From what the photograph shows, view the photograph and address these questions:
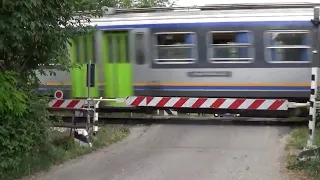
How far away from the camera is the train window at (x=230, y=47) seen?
12.2 metres

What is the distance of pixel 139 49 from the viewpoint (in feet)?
42.4

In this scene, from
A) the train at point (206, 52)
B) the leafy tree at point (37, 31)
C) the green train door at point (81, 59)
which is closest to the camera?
the leafy tree at point (37, 31)

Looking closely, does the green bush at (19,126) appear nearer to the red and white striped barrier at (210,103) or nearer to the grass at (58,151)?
the grass at (58,151)

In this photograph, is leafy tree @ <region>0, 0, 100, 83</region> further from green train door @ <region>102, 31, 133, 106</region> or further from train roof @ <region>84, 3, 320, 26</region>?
green train door @ <region>102, 31, 133, 106</region>

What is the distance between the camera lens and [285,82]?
1212 cm

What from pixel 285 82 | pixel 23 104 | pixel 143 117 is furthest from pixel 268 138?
pixel 23 104

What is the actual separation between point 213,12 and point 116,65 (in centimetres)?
316

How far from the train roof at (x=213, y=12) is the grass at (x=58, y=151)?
3824 millimetres

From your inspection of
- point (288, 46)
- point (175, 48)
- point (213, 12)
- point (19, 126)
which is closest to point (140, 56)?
point (175, 48)

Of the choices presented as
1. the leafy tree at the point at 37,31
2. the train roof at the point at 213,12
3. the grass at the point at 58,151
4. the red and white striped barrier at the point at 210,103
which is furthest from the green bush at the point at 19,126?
the train roof at the point at 213,12

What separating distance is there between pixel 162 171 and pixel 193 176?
1.84 ft

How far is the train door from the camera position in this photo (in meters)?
12.9

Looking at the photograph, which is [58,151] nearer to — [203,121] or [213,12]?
[203,121]

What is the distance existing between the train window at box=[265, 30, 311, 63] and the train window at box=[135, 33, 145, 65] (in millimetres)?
3432
